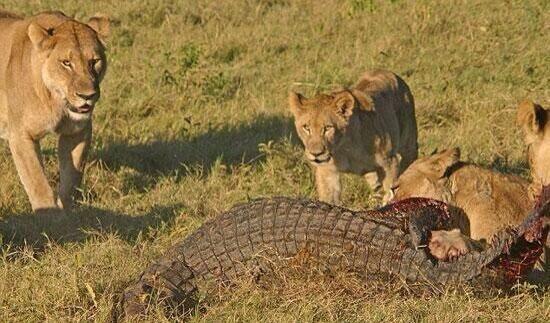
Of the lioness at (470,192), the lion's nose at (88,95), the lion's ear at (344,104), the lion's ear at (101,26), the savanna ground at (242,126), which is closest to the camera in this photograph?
the savanna ground at (242,126)

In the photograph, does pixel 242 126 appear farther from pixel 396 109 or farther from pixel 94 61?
pixel 94 61

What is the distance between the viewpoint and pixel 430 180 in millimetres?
6086

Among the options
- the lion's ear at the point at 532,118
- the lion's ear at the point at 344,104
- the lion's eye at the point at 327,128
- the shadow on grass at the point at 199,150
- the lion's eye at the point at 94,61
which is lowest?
the shadow on grass at the point at 199,150

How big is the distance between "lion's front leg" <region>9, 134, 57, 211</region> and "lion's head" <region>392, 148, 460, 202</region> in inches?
96.0

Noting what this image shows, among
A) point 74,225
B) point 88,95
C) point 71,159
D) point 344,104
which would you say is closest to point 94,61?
point 88,95

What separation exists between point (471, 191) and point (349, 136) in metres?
2.06

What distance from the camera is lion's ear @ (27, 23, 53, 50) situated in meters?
7.67

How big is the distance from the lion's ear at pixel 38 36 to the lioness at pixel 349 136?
1652 mm

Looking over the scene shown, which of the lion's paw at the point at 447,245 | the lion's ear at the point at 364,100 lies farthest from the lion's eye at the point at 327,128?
the lion's paw at the point at 447,245

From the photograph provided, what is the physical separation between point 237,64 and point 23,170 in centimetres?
359

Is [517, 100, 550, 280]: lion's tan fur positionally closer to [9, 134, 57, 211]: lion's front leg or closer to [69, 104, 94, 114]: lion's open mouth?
[69, 104, 94, 114]: lion's open mouth

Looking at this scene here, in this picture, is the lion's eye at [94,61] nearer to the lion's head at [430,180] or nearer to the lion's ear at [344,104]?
the lion's ear at [344,104]

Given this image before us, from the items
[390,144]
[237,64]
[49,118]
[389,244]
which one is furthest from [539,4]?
[389,244]

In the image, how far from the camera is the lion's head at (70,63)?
7527 mm
